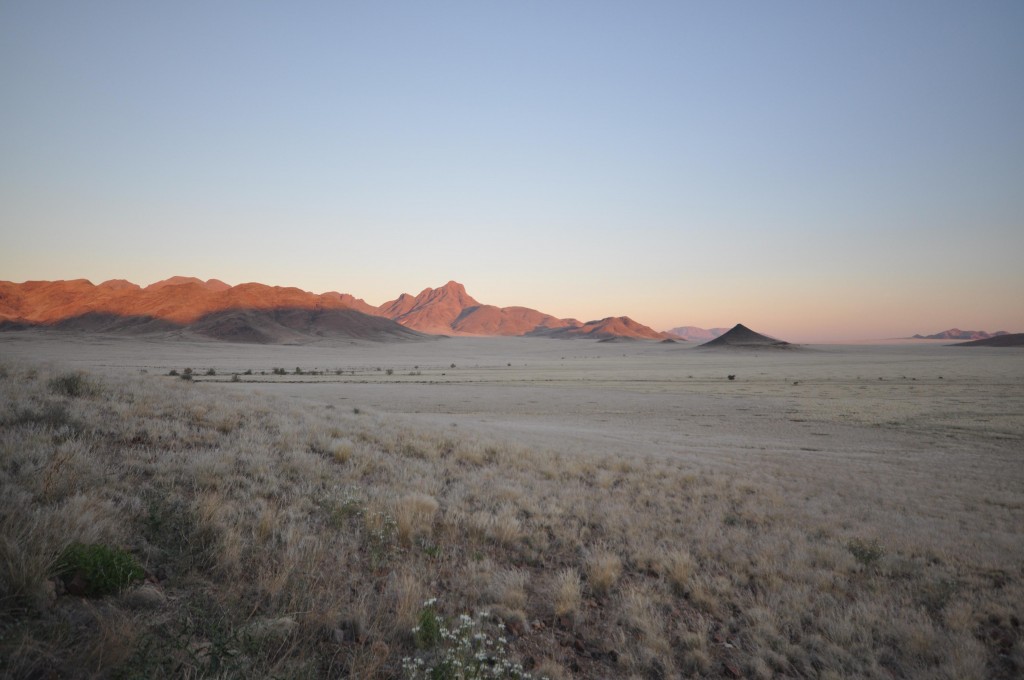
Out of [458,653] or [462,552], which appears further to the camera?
[462,552]

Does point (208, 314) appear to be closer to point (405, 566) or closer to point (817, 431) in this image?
point (817, 431)

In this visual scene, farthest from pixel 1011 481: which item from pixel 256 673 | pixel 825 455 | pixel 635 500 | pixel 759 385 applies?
pixel 759 385

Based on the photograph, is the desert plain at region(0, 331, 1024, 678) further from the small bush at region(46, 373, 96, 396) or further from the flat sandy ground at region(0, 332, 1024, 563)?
the flat sandy ground at region(0, 332, 1024, 563)

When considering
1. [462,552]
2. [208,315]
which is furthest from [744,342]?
[208,315]

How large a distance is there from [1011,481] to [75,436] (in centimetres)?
2026

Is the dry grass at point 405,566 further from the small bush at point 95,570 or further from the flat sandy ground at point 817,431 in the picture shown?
the flat sandy ground at point 817,431

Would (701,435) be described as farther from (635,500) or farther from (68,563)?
(68,563)

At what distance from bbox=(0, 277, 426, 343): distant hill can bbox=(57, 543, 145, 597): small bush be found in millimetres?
151723

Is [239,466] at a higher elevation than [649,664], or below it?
higher

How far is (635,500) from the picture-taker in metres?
9.29

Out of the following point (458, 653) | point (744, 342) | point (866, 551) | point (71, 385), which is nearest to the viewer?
point (458, 653)

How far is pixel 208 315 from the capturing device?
159875mm

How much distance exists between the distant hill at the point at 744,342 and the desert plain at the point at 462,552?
13772 centimetres

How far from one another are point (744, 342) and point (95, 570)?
535 ft
